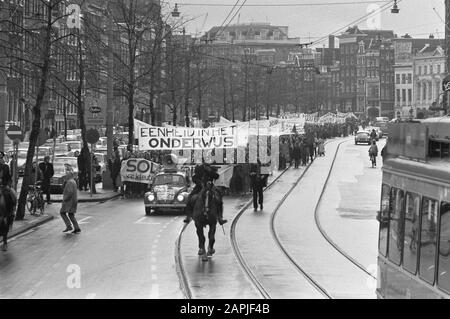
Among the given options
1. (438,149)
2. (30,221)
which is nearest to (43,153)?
(30,221)

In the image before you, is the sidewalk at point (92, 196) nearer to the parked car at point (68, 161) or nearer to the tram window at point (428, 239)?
the parked car at point (68, 161)

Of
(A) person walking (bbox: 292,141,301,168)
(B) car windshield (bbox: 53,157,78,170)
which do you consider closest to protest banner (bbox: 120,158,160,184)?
(B) car windshield (bbox: 53,157,78,170)

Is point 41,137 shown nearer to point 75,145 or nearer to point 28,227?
point 28,227

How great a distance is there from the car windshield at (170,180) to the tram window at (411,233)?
812 inches

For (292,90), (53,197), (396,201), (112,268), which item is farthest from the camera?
(292,90)

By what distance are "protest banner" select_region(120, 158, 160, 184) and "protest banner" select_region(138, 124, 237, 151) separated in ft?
1.99

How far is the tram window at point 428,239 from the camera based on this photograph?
8.67 meters

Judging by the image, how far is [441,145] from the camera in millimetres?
9297

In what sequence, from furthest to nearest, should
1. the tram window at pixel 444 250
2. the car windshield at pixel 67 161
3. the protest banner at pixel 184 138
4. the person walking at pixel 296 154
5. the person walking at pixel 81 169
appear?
the person walking at pixel 296 154 → the car windshield at pixel 67 161 → the person walking at pixel 81 169 → the protest banner at pixel 184 138 → the tram window at pixel 444 250

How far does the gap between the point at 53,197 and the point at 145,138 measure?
405cm

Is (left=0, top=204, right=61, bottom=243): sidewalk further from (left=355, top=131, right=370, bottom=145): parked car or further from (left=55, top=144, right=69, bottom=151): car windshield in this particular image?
(left=355, top=131, right=370, bottom=145): parked car

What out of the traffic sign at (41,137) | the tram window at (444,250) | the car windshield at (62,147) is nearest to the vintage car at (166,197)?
the traffic sign at (41,137)

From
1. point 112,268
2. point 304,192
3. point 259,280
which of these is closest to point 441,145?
point 259,280
